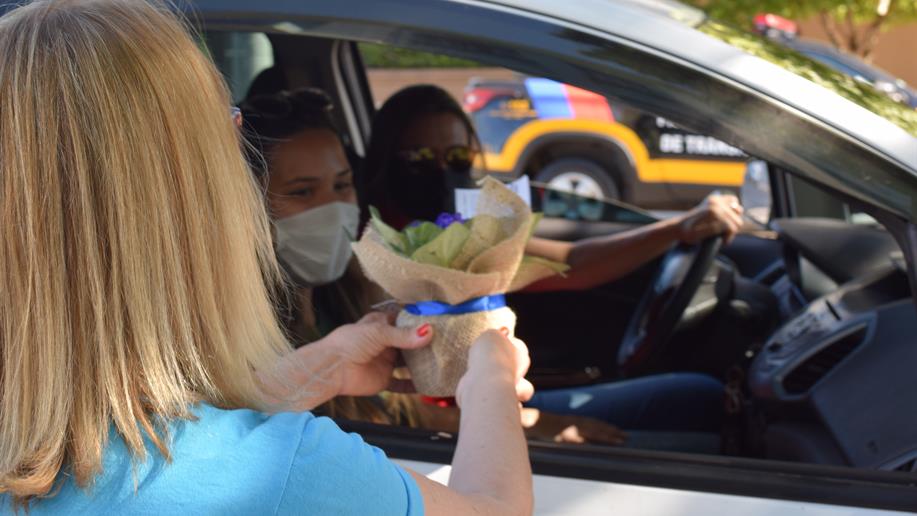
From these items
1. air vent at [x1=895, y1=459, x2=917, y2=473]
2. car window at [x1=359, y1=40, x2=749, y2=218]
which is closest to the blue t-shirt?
air vent at [x1=895, y1=459, x2=917, y2=473]

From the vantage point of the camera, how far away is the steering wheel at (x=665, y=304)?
2617 millimetres

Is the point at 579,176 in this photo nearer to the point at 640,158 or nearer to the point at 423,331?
the point at 640,158

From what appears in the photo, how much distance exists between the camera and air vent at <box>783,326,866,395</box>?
6.53ft

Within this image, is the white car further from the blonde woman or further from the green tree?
the green tree

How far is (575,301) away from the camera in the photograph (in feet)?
10.5

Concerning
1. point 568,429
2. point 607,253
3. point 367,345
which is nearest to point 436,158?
point 607,253

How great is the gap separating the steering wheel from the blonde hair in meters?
1.77

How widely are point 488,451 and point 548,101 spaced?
6627 millimetres

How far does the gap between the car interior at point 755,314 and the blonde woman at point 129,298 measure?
942mm

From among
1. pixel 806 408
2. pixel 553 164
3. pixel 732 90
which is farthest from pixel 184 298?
pixel 553 164

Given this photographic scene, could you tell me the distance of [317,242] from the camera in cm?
226

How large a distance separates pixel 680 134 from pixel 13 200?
23.6ft

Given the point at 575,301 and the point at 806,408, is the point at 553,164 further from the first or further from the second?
the point at 806,408

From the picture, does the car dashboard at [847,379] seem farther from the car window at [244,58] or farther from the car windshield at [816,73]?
the car window at [244,58]
